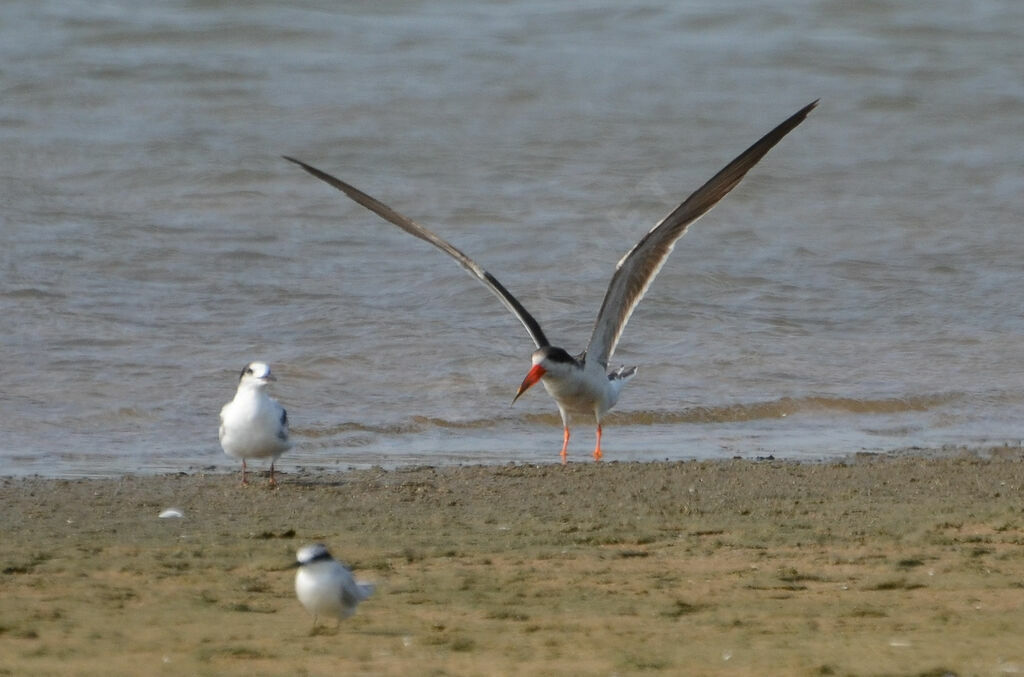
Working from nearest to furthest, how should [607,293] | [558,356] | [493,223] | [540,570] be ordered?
[540,570]
[558,356]
[607,293]
[493,223]

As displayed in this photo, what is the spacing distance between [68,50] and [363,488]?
514 inches

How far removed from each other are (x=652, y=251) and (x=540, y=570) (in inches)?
152

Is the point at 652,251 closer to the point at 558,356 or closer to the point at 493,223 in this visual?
the point at 558,356

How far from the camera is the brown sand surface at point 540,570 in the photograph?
4273 mm

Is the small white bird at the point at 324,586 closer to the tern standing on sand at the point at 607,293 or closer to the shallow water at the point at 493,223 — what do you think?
the shallow water at the point at 493,223

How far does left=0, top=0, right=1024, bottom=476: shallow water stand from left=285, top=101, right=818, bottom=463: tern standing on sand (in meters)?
0.34

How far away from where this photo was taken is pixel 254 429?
725 cm

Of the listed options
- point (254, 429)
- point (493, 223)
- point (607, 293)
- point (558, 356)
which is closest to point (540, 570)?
point (254, 429)

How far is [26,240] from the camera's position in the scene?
12609 mm

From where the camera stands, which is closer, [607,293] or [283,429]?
[283,429]

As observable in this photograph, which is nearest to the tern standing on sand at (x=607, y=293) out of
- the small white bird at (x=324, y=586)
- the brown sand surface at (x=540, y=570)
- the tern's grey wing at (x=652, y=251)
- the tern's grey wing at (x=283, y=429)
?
the tern's grey wing at (x=652, y=251)

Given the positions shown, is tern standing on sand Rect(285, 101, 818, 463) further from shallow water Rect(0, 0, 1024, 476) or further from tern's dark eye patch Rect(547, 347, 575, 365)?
shallow water Rect(0, 0, 1024, 476)

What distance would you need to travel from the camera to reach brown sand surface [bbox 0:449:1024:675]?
427cm

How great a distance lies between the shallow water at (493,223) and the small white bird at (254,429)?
1.88 ft
